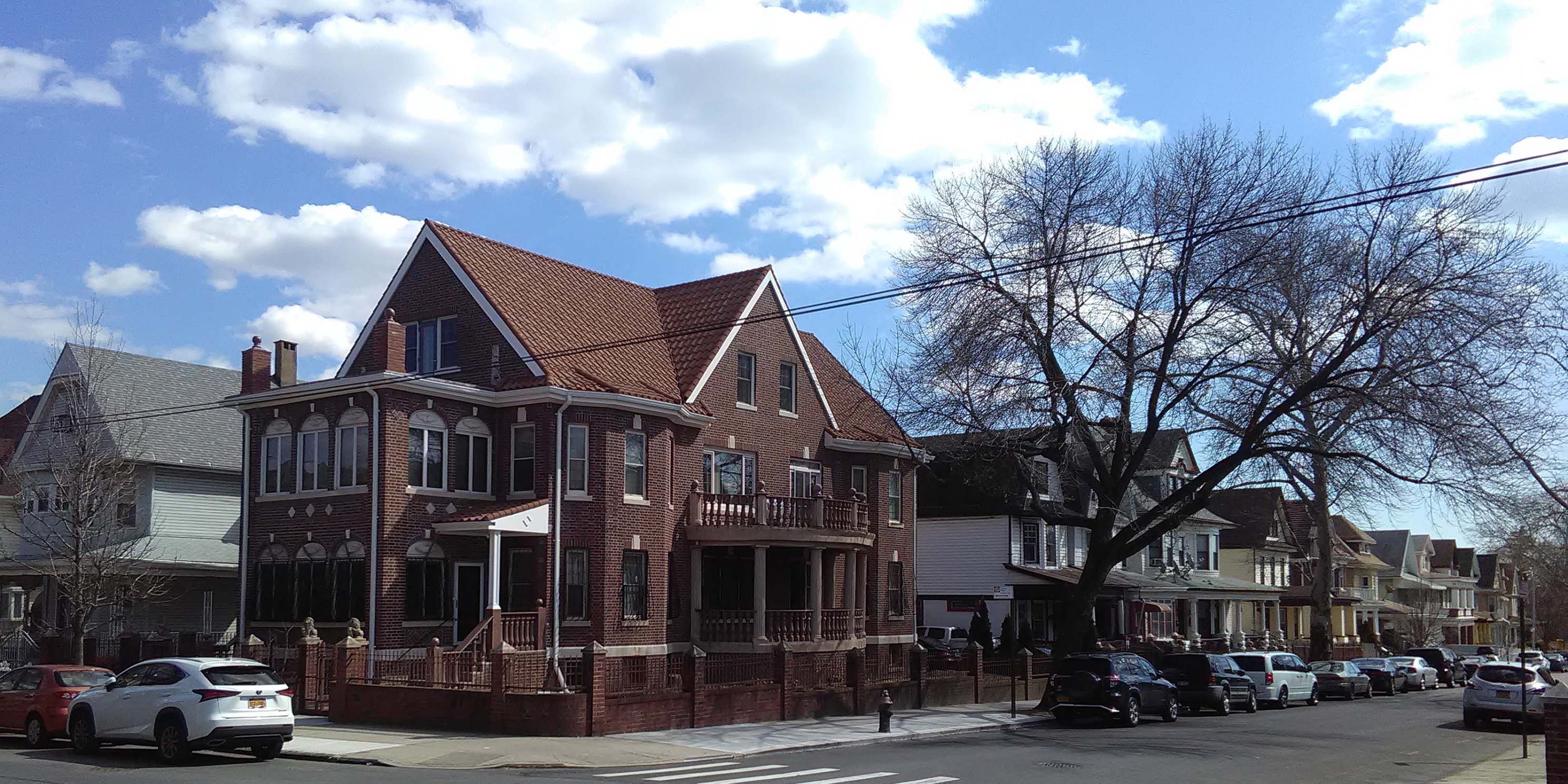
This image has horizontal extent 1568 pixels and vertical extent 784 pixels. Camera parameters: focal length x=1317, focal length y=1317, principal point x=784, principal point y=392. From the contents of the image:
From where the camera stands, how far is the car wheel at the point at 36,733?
21625mm

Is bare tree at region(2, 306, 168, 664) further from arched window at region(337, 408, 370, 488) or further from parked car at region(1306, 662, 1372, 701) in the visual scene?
parked car at region(1306, 662, 1372, 701)

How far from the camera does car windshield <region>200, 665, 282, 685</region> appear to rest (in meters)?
19.5

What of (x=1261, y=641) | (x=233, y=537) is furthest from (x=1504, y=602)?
(x=233, y=537)

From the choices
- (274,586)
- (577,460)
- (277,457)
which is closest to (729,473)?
(577,460)

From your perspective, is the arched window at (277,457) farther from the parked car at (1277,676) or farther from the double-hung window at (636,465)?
the parked car at (1277,676)

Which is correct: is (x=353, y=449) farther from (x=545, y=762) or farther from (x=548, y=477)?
(x=545, y=762)

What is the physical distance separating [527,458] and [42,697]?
475 inches

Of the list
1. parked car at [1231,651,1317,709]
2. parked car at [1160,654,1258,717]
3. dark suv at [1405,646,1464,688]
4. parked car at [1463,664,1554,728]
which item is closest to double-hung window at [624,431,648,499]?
parked car at [1160,654,1258,717]

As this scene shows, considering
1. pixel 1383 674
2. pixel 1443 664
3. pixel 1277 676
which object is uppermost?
pixel 1277 676

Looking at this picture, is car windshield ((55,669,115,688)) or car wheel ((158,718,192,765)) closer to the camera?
car wheel ((158,718,192,765))

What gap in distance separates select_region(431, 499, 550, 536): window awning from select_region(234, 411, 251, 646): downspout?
5216 mm

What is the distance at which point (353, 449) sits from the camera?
29.5 meters

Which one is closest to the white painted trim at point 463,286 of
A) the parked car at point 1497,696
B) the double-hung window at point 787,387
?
the double-hung window at point 787,387

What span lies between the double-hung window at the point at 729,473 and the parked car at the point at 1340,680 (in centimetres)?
1995
